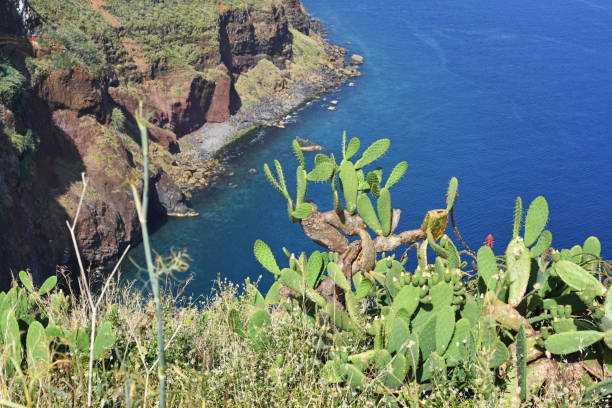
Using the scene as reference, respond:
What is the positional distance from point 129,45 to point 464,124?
2392cm

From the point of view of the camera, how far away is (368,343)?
6512 millimetres

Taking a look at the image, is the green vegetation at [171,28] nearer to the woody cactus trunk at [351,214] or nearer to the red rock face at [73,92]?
the red rock face at [73,92]

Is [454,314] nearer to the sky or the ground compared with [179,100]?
nearer to the sky

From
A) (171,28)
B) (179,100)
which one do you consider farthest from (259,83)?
(179,100)

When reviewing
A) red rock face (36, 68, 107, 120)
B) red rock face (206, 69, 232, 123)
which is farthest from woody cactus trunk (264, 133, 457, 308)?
red rock face (206, 69, 232, 123)

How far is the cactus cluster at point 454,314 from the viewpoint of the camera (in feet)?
17.9

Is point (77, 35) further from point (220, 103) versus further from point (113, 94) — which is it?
point (220, 103)

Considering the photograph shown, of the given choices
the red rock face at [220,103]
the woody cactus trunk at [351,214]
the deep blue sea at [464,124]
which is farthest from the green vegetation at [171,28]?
the woody cactus trunk at [351,214]

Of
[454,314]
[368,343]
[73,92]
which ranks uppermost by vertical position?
[454,314]

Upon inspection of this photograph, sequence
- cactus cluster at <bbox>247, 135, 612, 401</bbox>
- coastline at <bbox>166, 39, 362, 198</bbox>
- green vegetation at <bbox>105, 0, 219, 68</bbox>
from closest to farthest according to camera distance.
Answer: cactus cluster at <bbox>247, 135, 612, 401</bbox> → coastline at <bbox>166, 39, 362, 198</bbox> → green vegetation at <bbox>105, 0, 219, 68</bbox>

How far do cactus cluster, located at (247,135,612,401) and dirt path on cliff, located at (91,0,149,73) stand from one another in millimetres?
44450

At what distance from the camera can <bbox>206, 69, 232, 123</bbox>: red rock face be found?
5319 cm

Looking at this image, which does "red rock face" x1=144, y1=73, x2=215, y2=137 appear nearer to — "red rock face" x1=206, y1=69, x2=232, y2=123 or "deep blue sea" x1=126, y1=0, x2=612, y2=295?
"red rock face" x1=206, y1=69, x2=232, y2=123

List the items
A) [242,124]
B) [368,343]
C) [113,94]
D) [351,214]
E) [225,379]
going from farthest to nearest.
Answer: [242,124], [113,94], [351,214], [368,343], [225,379]
